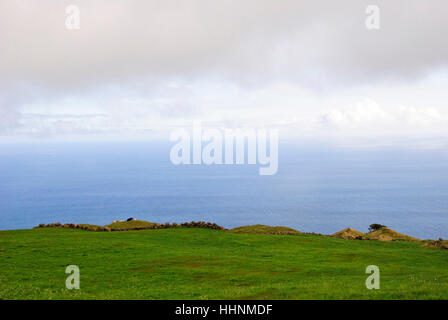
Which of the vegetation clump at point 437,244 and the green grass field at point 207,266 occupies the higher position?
the green grass field at point 207,266

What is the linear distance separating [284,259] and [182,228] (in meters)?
16.8

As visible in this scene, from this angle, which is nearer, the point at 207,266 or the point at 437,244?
the point at 207,266

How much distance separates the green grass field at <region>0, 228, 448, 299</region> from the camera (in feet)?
56.7

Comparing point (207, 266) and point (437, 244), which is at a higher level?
point (207, 266)

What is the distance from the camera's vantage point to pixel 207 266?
25359 mm

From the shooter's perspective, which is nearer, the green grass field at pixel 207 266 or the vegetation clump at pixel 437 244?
A: the green grass field at pixel 207 266

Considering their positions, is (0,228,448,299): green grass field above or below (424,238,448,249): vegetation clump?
above

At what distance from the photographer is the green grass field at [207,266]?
681 inches

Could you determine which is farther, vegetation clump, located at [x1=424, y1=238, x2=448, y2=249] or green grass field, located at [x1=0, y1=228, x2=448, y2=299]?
vegetation clump, located at [x1=424, y1=238, x2=448, y2=249]
